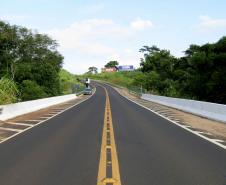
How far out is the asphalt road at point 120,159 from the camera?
7.93 metres

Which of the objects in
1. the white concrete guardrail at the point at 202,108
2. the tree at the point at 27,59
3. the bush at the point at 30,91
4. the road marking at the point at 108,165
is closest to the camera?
the road marking at the point at 108,165

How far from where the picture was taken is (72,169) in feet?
28.9

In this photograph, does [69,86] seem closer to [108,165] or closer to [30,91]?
[30,91]

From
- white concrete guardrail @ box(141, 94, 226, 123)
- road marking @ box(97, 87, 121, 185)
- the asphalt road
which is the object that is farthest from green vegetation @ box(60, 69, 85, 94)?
road marking @ box(97, 87, 121, 185)

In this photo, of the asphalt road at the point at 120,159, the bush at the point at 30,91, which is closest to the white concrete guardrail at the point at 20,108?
the asphalt road at the point at 120,159

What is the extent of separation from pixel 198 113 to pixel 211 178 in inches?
796

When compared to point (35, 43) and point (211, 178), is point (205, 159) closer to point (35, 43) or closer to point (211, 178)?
point (211, 178)

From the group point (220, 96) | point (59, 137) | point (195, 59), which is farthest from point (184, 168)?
point (195, 59)

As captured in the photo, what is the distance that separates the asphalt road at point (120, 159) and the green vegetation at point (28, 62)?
5502cm

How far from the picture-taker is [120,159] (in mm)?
10102

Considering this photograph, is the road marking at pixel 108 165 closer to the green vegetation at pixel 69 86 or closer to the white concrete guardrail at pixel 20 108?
the white concrete guardrail at pixel 20 108

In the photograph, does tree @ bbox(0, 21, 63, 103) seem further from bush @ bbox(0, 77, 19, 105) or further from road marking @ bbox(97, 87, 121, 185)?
road marking @ bbox(97, 87, 121, 185)

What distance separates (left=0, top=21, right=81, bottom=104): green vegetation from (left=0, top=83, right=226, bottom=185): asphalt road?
55.0 metres

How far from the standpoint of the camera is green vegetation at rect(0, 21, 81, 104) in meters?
72.9
